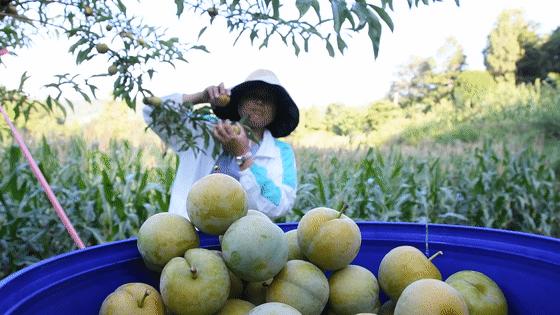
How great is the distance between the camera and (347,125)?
17328mm

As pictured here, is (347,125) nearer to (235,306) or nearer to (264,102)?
(264,102)

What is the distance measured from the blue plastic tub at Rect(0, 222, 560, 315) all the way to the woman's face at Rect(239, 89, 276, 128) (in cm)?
99

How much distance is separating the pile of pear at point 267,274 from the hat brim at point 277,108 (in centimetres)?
112

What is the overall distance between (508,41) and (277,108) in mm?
20996

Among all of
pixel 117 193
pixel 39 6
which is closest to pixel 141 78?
pixel 39 6

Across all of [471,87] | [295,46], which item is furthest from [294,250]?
[471,87]

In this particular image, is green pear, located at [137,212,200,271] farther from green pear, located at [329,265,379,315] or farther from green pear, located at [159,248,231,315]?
green pear, located at [329,265,379,315]

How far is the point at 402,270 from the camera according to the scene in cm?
113

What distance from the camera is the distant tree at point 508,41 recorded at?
20.2 metres

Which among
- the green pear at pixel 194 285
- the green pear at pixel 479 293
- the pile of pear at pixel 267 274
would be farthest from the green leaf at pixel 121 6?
the green pear at pixel 479 293

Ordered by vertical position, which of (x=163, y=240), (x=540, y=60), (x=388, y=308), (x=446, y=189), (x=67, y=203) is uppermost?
(x=540, y=60)

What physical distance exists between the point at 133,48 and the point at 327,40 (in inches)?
24.7

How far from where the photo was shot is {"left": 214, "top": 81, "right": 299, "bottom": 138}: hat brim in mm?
2225

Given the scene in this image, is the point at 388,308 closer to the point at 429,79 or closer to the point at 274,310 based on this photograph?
the point at 274,310
